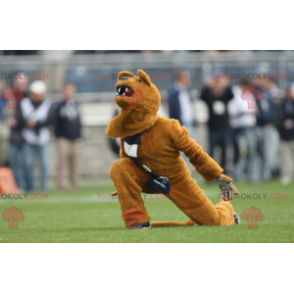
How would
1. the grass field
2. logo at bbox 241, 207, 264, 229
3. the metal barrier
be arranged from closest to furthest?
the grass field < logo at bbox 241, 207, 264, 229 < the metal barrier

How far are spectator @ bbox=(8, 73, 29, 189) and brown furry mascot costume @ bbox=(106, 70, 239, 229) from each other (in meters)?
6.32

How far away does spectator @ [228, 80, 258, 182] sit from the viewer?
11.3 m

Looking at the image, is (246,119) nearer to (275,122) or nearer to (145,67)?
(275,122)

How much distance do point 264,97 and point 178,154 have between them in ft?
22.1

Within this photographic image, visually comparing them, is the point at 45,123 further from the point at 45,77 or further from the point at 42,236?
the point at 42,236

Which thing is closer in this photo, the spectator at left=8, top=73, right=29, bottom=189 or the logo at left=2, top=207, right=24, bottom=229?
the logo at left=2, top=207, right=24, bottom=229

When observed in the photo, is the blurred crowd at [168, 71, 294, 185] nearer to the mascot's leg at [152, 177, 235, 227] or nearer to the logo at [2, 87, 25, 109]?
the logo at [2, 87, 25, 109]

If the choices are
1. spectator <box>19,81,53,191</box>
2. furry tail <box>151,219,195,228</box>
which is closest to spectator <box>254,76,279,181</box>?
spectator <box>19,81,53,191</box>

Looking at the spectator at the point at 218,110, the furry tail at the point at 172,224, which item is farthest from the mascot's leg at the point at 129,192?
the spectator at the point at 218,110

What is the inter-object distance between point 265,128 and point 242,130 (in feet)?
1.54

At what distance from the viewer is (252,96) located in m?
11.1

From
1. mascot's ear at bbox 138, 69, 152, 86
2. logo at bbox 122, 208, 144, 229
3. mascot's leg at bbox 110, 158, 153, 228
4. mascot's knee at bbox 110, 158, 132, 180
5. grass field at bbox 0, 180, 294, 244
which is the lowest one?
grass field at bbox 0, 180, 294, 244

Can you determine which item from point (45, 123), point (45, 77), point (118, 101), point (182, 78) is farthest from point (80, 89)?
point (118, 101)

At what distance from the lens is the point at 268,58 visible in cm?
1332
